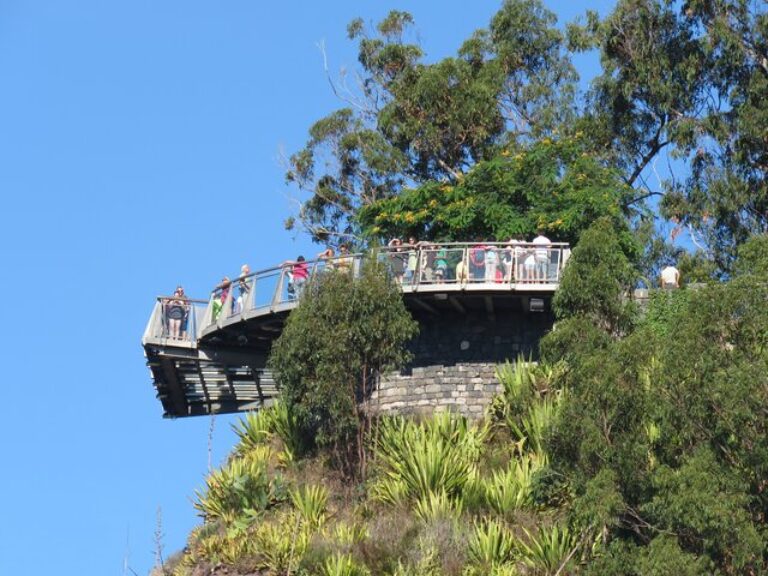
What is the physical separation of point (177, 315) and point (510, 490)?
9.38m

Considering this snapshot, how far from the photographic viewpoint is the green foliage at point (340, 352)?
112 ft

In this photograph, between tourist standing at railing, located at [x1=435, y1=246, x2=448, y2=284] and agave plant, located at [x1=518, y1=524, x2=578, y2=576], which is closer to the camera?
agave plant, located at [x1=518, y1=524, x2=578, y2=576]

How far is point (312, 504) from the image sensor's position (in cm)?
3281

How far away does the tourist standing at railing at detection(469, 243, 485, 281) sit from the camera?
35.9 meters

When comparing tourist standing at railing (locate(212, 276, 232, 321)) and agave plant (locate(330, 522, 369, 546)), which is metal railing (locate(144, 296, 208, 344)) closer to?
tourist standing at railing (locate(212, 276, 232, 321))

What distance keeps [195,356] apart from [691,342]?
13.9 meters

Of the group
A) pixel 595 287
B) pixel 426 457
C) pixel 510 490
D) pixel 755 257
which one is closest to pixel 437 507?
pixel 426 457

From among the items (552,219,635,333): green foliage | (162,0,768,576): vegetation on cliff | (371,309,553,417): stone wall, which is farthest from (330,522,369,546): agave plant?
(552,219,635,333): green foliage

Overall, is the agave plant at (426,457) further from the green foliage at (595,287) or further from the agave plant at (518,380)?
the green foliage at (595,287)

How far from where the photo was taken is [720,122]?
47.7m

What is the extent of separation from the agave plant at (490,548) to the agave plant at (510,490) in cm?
132

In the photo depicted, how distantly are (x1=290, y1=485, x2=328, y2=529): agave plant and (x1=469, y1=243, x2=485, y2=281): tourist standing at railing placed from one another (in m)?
5.00

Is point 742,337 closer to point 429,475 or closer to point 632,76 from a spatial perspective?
point 429,475

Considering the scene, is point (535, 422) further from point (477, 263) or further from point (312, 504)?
point (312, 504)
